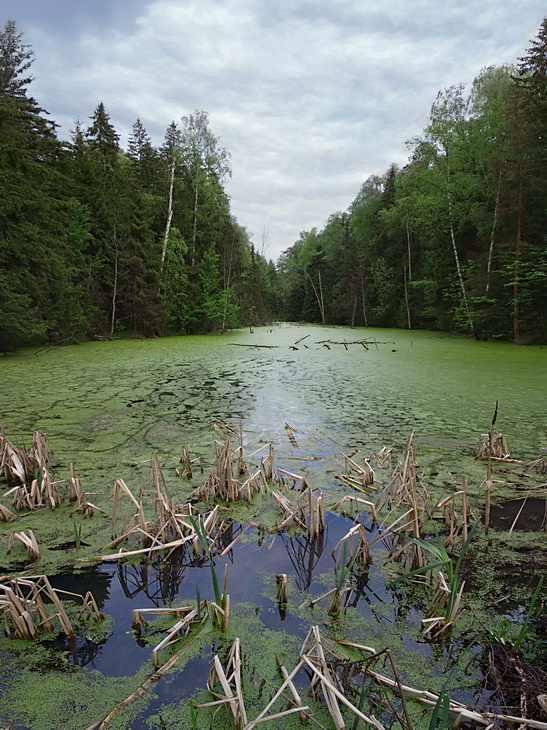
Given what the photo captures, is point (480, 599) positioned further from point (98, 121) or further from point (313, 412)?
point (98, 121)

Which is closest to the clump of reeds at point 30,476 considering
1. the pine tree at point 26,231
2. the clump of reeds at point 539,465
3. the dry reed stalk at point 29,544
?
the dry reed stalk at point 29,544

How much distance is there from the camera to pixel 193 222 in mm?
18141

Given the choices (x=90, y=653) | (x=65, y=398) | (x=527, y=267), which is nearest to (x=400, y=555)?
(x=90, y=653)

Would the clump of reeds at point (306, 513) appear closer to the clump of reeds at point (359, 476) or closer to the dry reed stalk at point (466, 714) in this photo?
the clump of reeds at point (359, 476)

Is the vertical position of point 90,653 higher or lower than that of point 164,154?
lower

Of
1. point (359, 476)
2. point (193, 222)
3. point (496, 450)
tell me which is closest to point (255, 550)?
point (359, 476)

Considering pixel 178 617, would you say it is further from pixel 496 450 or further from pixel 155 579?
pixel 496 450

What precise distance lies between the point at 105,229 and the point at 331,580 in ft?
51.5

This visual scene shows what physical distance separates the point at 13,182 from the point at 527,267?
490 inches

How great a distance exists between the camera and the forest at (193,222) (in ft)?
30.1

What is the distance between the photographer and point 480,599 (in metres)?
1.59

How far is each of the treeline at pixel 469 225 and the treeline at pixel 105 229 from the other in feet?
28.0

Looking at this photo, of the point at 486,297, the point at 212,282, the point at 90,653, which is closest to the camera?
the point at 90,653

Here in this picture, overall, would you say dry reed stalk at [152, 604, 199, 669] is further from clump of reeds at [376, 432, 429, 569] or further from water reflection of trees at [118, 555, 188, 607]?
clump of reeds at [376, 432, 429, 569]
